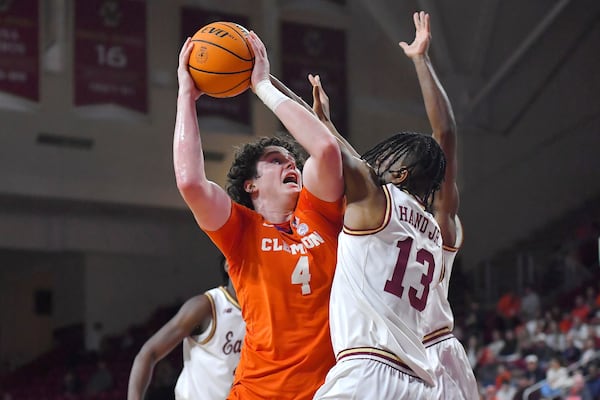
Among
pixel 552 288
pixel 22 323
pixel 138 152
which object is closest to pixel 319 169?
pixel 552 288

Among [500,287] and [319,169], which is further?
[500,287]

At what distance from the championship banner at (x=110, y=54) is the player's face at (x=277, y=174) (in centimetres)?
1379

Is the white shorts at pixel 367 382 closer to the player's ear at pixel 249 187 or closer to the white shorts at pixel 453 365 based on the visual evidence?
the player's ear at pixel 249 187

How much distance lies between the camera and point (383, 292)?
12.5 feet

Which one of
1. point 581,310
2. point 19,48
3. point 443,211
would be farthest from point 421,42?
point 19,48

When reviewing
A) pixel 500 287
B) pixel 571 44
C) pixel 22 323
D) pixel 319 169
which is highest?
pixel 571 44

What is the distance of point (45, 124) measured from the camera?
18438mm

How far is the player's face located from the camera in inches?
169

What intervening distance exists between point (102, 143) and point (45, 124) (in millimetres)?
1187

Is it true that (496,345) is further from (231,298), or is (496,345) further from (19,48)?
(231,298)

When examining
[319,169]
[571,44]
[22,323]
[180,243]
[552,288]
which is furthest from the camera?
[22,323]

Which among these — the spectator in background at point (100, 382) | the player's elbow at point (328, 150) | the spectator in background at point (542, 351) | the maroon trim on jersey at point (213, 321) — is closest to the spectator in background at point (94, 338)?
the spectator in background at point (100, 382)

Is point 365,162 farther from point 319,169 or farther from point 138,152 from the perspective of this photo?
point 138,152

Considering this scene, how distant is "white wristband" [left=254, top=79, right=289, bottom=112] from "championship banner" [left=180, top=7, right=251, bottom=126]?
14911 mm
